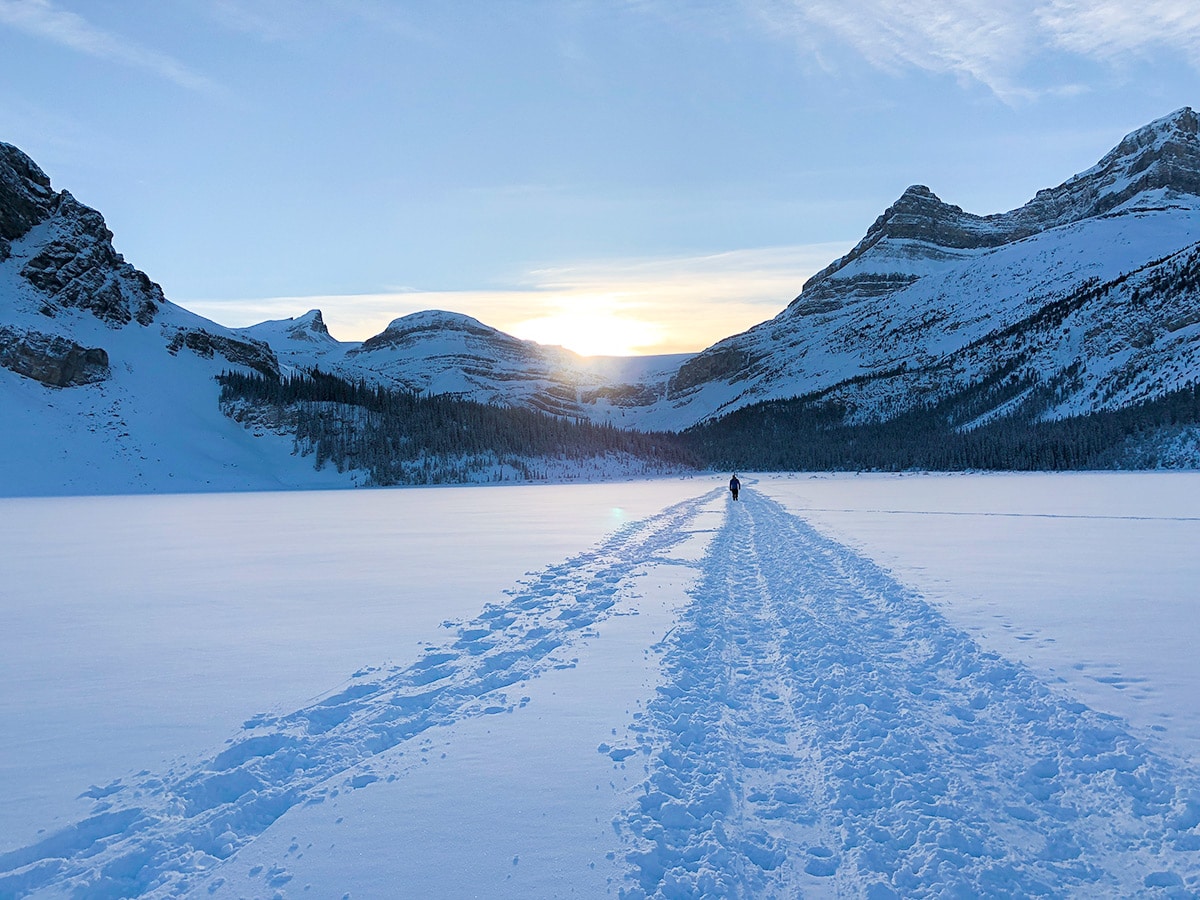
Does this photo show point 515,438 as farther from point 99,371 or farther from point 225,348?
point 99,371

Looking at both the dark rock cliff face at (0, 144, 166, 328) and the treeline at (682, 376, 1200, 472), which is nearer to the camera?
the treeline at (682, 376, 1200, 472)

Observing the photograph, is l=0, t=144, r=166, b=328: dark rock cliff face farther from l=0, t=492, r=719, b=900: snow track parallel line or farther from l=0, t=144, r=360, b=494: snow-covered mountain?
l=0, t=492, r=719, b=900: snow track parallel line

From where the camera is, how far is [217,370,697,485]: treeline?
110188 millimetres

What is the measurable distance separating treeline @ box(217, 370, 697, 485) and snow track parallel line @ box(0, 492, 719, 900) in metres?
99.7

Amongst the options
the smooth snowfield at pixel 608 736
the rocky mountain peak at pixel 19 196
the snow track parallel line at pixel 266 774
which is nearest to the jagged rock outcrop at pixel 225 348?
the rocky mountain peak at pixel 19 196

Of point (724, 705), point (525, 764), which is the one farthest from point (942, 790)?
point (525, 764)

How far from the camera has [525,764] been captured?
6.28 m

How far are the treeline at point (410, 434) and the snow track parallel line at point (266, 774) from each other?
9969cm

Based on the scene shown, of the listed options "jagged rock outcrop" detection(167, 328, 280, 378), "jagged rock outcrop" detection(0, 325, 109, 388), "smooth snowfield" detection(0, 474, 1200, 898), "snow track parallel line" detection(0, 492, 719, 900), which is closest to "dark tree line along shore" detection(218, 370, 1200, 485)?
"jagged rock outcrop" detection(167, 328, 280, 378)

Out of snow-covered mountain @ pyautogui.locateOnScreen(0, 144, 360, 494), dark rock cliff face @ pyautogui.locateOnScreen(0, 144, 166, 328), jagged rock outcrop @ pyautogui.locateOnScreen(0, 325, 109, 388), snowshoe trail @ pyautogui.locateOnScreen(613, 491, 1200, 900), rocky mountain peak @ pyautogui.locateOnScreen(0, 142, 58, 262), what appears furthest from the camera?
rocky mountain peak @ pyautogui.locateOnScreen(0, 142, 58, 262)

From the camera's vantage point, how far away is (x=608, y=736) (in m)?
6.90

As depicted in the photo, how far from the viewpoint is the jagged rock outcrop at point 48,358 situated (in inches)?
4286

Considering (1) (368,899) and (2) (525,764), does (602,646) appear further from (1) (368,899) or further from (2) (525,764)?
(1) (368,899)

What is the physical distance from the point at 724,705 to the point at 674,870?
3.10 m
